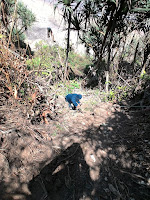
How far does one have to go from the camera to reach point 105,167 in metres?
1.69

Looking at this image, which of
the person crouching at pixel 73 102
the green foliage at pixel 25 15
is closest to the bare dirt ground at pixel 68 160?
the person crouching at pixel 73 102

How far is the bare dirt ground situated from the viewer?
51.0 inches

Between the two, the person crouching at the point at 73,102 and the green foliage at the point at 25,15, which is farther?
the green foliage at the point at 25,15

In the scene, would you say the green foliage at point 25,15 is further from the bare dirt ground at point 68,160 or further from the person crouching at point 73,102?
the bare dirt ground at point 68,160

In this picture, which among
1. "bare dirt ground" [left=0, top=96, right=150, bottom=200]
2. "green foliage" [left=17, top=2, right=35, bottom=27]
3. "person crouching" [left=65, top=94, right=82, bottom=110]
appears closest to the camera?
"bare dirt ground" [left=0, top=96, right=150, bottom=200]

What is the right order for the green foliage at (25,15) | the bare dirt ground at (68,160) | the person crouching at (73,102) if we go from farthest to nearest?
1. the green foliage at (25,15)
2. the person crouching at (73,102)
3. the bare dirt ground at (68,160)

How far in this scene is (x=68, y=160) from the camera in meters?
1.70

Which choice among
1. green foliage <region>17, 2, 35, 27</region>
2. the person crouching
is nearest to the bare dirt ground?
the person crouching

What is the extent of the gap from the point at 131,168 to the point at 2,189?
152cm

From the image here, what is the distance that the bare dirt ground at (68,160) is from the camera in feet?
4.25

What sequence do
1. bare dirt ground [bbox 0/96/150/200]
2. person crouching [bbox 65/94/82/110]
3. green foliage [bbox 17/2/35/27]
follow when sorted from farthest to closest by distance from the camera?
green foliage [bbox 17/2/35/27] → person crouching [bbox 65/94/82/110] → bare dirt ground [bbox 0/96/150/200]

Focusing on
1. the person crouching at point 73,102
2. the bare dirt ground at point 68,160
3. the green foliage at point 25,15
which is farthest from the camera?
the green foliage at point 25,15

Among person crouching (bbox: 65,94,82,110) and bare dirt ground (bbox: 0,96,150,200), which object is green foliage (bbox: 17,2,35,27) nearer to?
person crouching (bbox: 65,94,82,110)

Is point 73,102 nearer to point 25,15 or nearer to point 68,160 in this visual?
point 68,160
